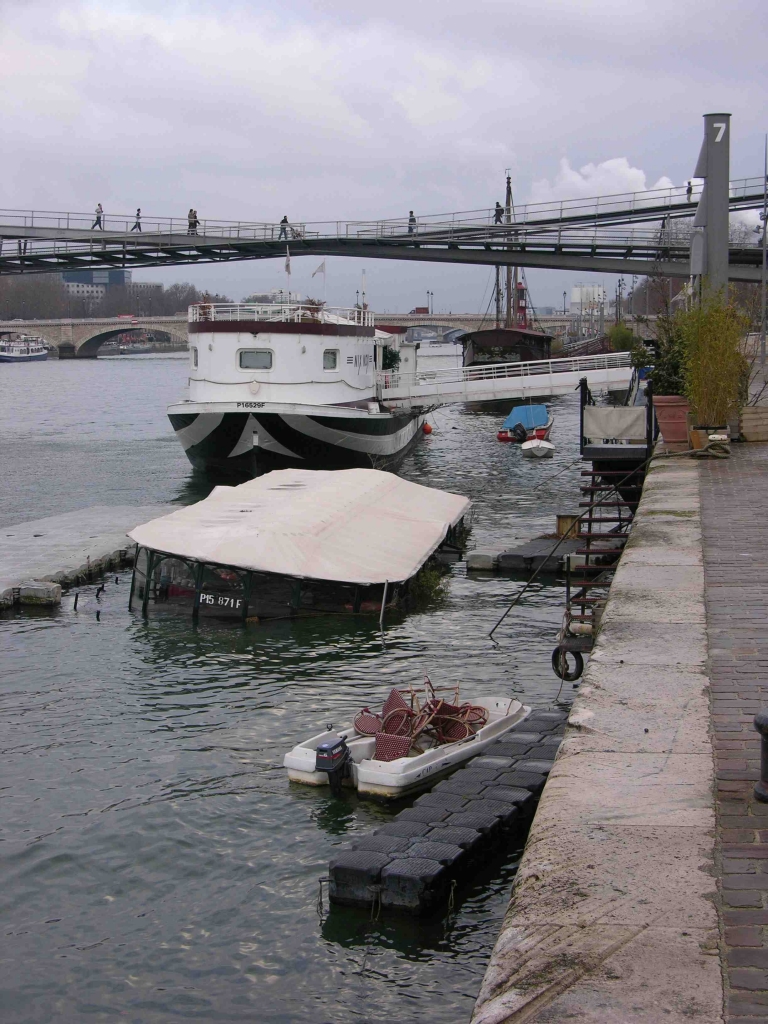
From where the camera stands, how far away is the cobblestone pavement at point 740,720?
565 cm

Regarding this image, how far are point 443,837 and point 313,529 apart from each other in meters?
12.2

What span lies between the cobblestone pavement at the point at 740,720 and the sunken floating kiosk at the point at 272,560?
6.94 m

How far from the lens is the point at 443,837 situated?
37.4 ft

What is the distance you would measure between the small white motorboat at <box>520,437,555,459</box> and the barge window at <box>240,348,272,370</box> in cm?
1625

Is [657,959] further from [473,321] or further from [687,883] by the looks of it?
[473,321]

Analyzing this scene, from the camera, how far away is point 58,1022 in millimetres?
9398

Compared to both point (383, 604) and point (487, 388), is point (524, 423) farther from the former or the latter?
point (383, 604)

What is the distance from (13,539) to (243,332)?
1387cm

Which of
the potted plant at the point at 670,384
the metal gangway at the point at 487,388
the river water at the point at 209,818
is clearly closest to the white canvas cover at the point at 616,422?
the potted plant at the point at 670,384

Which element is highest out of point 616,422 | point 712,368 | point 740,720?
point 712,368

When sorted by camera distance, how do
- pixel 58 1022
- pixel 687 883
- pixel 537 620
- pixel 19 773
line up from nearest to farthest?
pixel 687 883 → pixel 58 1022 → pixel 19 773 → pixel 537 620

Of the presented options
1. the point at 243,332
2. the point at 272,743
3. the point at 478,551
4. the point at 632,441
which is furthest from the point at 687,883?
the point at 243,332

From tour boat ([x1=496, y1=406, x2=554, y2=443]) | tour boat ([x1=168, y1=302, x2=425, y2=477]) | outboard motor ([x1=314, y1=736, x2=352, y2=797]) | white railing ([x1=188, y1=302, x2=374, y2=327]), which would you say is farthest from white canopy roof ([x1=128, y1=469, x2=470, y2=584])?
tour boat ([x1=496, y1=406, x2=554, y2=443])

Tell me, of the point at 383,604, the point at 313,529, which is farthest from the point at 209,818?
the point at 313,529
